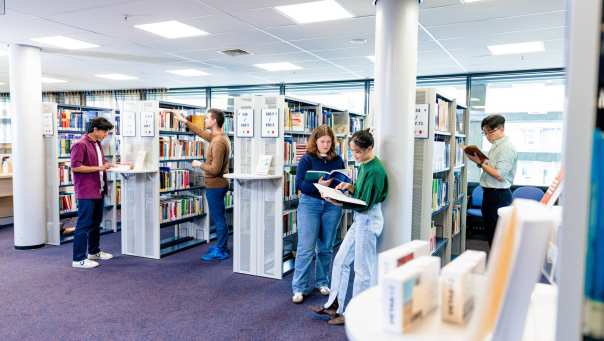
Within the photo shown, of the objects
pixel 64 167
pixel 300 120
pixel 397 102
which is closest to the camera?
pixel 397 102

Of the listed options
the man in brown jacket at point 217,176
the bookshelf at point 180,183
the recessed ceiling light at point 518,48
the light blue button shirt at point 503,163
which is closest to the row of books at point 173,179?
the bookshelf at point 180,183

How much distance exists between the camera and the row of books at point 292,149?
489 centimetres

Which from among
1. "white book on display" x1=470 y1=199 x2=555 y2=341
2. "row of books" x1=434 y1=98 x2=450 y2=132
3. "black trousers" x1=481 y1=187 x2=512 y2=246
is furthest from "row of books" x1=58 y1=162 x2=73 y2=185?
"white book on display" x1=470 y1=199 x2=555 y2=341

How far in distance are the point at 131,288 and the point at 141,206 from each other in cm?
141

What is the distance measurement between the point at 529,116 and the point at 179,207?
6084 millimetres

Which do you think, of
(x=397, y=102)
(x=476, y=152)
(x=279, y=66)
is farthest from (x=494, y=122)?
(x=279, y=66)

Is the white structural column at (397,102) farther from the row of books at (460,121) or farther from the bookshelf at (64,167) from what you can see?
the bookshelf at (64,167)

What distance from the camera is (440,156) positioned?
4441 millimetres

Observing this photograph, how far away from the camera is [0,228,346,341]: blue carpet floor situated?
3.28 metres

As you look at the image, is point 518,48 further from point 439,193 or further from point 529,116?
point 439,193

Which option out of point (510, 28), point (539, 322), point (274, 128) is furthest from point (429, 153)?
point (539, 322)

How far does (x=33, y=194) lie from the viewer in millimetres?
5887

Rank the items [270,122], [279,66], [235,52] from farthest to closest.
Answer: [279,66], [235,52], [270,122]

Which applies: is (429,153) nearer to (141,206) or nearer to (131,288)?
(131,288)
